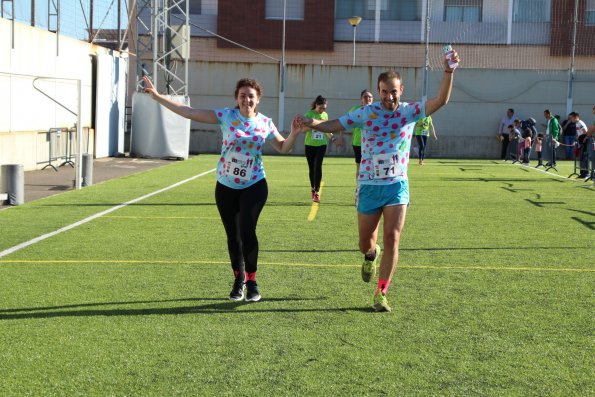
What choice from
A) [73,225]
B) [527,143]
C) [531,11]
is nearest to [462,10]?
[531,11]

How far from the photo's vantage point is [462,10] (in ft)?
149

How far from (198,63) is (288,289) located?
31111 millimetres

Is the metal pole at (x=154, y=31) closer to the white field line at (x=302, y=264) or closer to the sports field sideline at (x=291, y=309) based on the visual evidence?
the sports field sideline at (x=291, y=309)

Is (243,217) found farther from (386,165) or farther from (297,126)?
(386,165)

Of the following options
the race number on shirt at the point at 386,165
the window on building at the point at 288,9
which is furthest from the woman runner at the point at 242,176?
the window on building at the point at 288,9

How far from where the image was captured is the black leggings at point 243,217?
7.87 meters

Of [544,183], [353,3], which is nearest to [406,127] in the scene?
[544,183]

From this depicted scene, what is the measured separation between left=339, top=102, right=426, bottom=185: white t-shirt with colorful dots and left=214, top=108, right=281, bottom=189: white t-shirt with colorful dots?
0.84 metres

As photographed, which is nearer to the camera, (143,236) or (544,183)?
(143,236)

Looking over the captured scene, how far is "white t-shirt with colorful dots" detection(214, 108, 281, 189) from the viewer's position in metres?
7.84

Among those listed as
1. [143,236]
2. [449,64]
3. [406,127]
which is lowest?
[143,236]

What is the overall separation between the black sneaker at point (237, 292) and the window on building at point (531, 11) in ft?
126

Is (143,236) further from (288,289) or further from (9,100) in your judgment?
Answer: (9,100)

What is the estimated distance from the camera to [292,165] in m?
30.1
